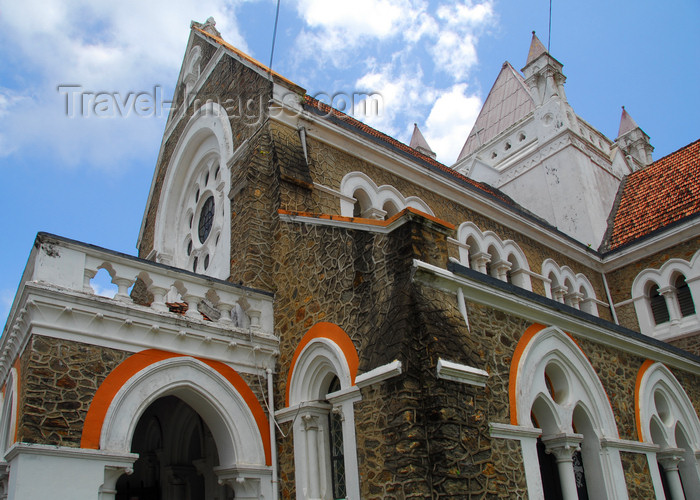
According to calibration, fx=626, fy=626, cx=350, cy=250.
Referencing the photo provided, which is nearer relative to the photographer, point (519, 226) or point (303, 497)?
point (303, 497)

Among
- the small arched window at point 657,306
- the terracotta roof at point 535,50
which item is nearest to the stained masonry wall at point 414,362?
the small arched window at point 657,306

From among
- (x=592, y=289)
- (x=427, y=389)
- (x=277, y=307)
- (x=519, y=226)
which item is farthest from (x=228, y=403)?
(x=592, y=289)

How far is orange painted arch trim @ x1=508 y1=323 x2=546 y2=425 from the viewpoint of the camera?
312 inches

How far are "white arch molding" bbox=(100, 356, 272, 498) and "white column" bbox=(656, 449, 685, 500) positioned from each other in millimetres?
6705

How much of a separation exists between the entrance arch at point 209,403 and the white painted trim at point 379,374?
2.45 meters

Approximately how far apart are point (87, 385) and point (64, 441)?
2.36 ft

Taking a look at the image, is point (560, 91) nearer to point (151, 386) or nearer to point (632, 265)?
point (632, 265)

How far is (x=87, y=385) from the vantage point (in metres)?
7.90

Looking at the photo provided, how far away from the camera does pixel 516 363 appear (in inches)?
326

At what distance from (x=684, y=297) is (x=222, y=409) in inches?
539

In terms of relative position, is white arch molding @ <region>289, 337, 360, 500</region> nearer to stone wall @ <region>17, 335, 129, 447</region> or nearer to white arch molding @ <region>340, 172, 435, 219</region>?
stone wall @ <region>17, 335, 129, 447</region>

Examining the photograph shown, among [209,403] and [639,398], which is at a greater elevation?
[209,403]

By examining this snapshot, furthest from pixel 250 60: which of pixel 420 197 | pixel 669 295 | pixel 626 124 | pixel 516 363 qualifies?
pixel 626 124

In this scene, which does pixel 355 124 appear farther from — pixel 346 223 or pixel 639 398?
pixel 639 398
